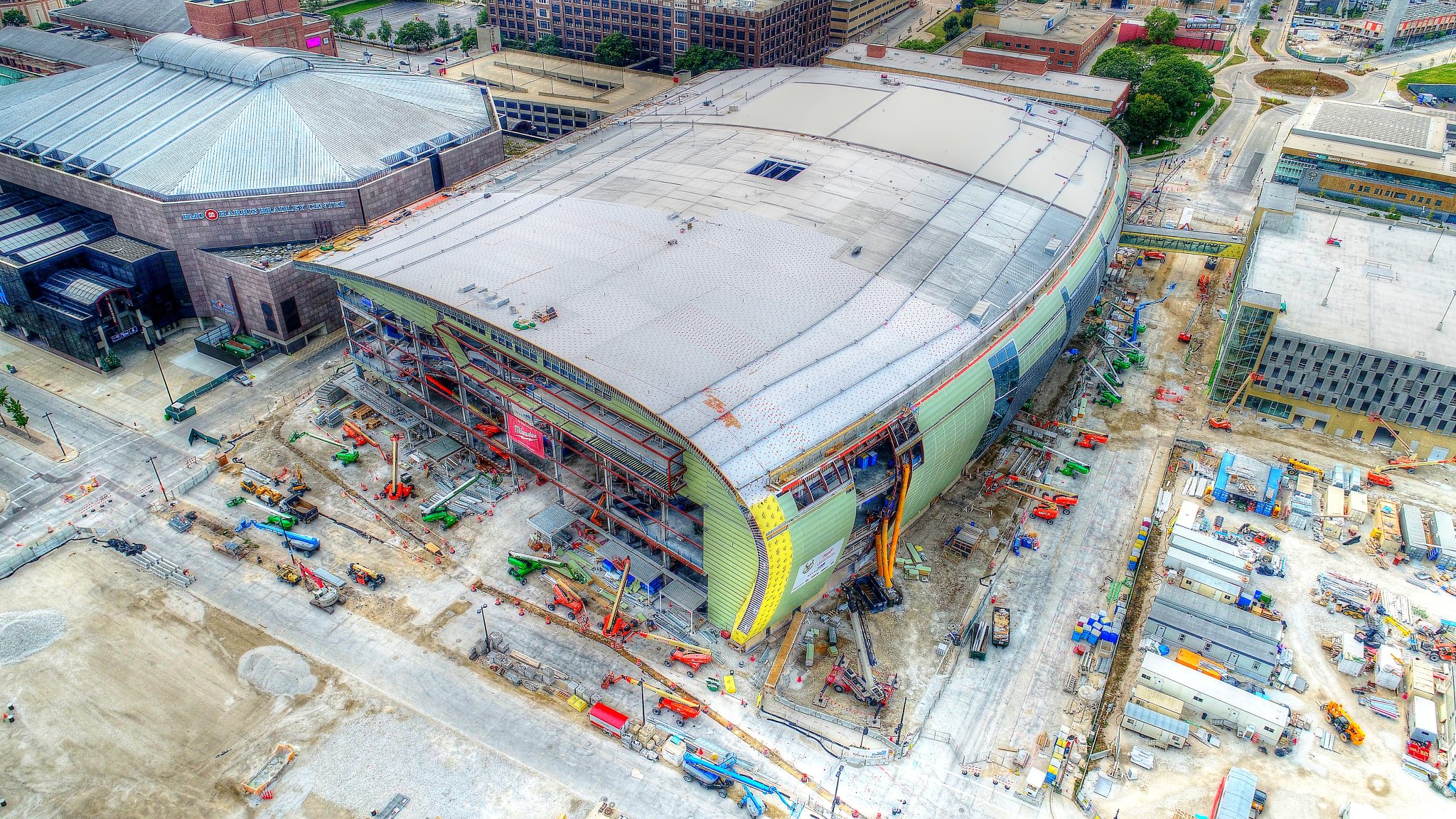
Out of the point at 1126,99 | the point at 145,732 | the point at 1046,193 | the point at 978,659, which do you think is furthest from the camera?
the point at 1126,99

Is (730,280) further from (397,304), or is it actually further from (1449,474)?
(1449,474)

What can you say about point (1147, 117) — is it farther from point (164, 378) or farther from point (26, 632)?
point (26, 632)

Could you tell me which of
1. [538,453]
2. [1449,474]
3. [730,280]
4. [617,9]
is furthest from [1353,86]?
[538,453]

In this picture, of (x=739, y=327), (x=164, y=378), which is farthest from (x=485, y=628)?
(x=164, y=378)

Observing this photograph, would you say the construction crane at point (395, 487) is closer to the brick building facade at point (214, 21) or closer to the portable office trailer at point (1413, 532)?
the portable office trailer at point (1413, 532)

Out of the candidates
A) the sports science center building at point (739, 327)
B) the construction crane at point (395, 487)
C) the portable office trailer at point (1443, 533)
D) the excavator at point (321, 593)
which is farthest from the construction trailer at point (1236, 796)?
the construction crane at point (395, 487)

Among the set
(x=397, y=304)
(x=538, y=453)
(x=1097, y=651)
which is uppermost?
(x=397, y=304)

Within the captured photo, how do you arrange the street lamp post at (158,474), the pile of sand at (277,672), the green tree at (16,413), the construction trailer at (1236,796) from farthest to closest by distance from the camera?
the green tree at (16,413), the street lamp post at (158,474), the pile of sand at (277,672), the construction trailer at (1236,796)
